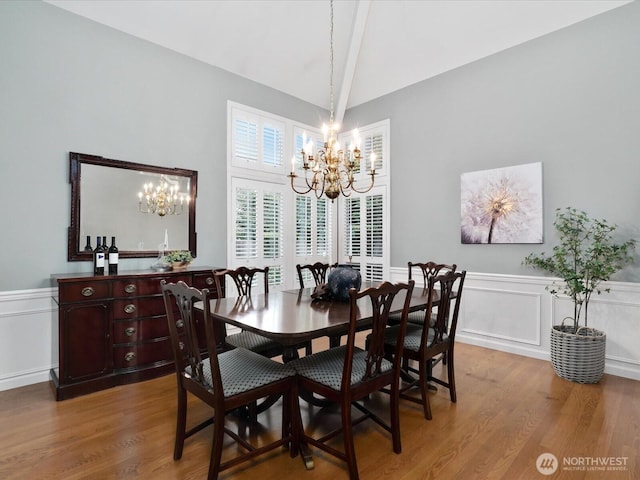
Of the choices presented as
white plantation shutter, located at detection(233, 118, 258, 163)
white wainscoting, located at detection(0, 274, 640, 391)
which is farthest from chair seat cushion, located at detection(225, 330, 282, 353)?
white plantation shutter, located at detection(233, 118, 258, 163)

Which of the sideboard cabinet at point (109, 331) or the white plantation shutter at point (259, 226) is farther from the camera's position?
the white plantation shutter at point (259, 226)

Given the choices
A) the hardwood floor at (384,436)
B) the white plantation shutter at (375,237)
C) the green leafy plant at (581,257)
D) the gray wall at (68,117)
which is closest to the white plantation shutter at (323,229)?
the white plantation shutter at (375,237)

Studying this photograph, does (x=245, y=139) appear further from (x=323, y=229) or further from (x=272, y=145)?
(x=323, y=229)

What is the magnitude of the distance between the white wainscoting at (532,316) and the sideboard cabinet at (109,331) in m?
3.39

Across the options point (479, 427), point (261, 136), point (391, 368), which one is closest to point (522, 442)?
point (479, 427)

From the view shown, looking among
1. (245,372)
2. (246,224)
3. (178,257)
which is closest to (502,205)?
(246,224)

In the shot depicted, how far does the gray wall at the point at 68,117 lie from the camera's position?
312cm

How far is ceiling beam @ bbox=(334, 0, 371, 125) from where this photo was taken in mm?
4532

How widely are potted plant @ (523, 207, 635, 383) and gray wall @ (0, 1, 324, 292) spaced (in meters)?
3.82

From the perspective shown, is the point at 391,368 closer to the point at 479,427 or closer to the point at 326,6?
the point at 479,427

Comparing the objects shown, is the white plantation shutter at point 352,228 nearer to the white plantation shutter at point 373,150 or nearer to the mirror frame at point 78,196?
the white plantation shutter at point 373,150

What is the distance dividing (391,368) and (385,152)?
370 cm

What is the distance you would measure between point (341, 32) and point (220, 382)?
184 inches

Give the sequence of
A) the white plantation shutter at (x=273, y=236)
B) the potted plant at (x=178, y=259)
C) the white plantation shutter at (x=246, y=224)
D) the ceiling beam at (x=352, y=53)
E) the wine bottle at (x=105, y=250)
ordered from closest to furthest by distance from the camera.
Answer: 1. the wine bottle at (x=105, y=250)
2. the potted plant at (x=178, y=259)
3. the ceiling beam at (x=352, y=53)
4. the white plantation shutter at (x=246, y=224)
5. the white plantation shutter at (x=273, y=236)
